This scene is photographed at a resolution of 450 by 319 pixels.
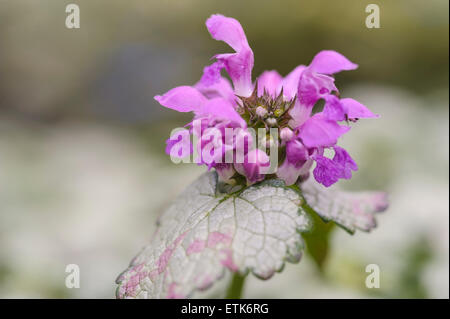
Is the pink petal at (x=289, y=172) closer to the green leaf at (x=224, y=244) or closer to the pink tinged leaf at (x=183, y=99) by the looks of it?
the green leaf at (x=224, y=244)

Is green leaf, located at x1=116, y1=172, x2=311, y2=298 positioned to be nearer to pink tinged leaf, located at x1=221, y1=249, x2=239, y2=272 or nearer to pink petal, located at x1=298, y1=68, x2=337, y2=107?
pink tinged leaf, located at x1=221, y1=249, x2=239, y2=272

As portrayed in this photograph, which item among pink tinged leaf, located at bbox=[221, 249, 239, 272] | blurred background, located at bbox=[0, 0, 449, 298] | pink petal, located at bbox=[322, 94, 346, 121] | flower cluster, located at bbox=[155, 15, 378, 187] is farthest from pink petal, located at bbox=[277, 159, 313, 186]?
blurred background, located at bbox=[0, 0, 449, 298]

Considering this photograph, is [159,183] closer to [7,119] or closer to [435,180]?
[435,180]

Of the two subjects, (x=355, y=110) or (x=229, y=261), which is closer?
(x=229, y=261)

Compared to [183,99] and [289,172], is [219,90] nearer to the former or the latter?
[183,99]

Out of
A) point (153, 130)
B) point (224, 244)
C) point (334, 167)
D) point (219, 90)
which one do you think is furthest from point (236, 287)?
point (153, 130)

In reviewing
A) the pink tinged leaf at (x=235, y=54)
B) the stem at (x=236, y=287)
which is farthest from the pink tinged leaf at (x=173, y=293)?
the pink tinged leaf at (x=235, y=54)

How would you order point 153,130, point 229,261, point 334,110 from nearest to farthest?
point 229,261
point 334,110
point 153,130

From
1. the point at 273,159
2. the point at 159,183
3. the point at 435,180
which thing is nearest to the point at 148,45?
the point at 159,183
